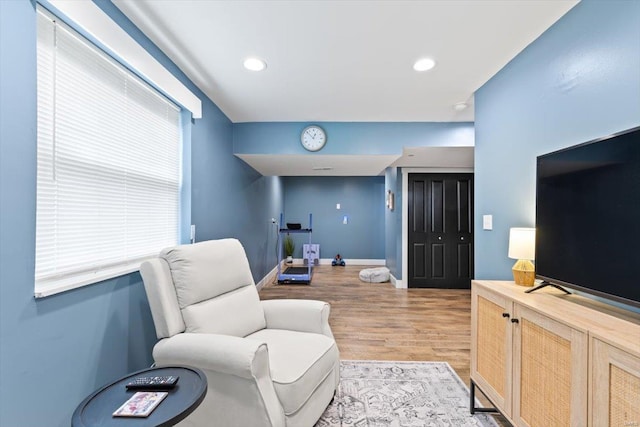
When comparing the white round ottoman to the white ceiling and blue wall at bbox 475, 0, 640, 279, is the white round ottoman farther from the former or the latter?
the white ceiling

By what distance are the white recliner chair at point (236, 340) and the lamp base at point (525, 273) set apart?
3.99ft

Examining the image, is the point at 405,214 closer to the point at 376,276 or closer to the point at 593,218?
the point at 376,276

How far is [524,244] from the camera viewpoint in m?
1.72

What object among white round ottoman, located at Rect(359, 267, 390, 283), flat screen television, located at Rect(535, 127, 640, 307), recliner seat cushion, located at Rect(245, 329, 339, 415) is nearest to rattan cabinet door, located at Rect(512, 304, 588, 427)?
flat screen television, located at Rect(535, 127, 640, 307)

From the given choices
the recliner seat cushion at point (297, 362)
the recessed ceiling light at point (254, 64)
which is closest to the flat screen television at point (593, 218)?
the recliner seat cushion at point (297, 362)

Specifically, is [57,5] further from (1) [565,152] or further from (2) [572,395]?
(2) [572,395]

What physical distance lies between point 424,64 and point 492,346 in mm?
1988

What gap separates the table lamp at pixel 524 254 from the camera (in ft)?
5.45

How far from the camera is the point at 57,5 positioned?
118 cm

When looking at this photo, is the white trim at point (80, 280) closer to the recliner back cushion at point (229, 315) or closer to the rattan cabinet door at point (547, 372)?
the recliner back cushion at point (229, 315)

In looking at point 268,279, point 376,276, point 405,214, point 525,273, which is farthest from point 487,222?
point 268,279

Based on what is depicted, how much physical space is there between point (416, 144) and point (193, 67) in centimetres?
256

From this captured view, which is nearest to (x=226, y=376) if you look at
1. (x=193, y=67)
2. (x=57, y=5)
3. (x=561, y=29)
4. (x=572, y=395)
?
(x=572, y=395)

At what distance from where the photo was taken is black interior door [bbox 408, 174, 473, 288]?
4.86m
